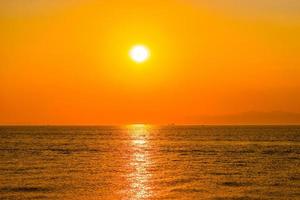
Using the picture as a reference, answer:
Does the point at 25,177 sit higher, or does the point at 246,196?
the point at 25,177

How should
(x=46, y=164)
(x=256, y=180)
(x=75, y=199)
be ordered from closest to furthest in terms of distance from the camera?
(x=75, y=199)
(x=256, y=180)
(x=46, y=164)

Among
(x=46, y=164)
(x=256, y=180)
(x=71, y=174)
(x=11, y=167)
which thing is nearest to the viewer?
(x=256, y=180)

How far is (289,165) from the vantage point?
6266 cm

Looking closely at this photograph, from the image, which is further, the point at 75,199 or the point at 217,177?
the point at 217,177

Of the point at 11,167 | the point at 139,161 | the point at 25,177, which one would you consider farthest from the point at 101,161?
the point at 25,177

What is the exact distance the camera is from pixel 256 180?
4803 cm

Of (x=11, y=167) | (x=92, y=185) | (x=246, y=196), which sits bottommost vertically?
(x=246, y=196)

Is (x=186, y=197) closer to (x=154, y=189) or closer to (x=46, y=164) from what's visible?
(x=154, y=189)

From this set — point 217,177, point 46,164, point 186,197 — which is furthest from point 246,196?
point 46,164

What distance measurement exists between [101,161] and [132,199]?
102 feet

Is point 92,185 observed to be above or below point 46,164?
below

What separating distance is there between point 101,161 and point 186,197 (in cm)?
3148

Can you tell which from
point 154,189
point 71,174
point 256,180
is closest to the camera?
point 154,189

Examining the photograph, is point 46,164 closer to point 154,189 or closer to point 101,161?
point 101,161
